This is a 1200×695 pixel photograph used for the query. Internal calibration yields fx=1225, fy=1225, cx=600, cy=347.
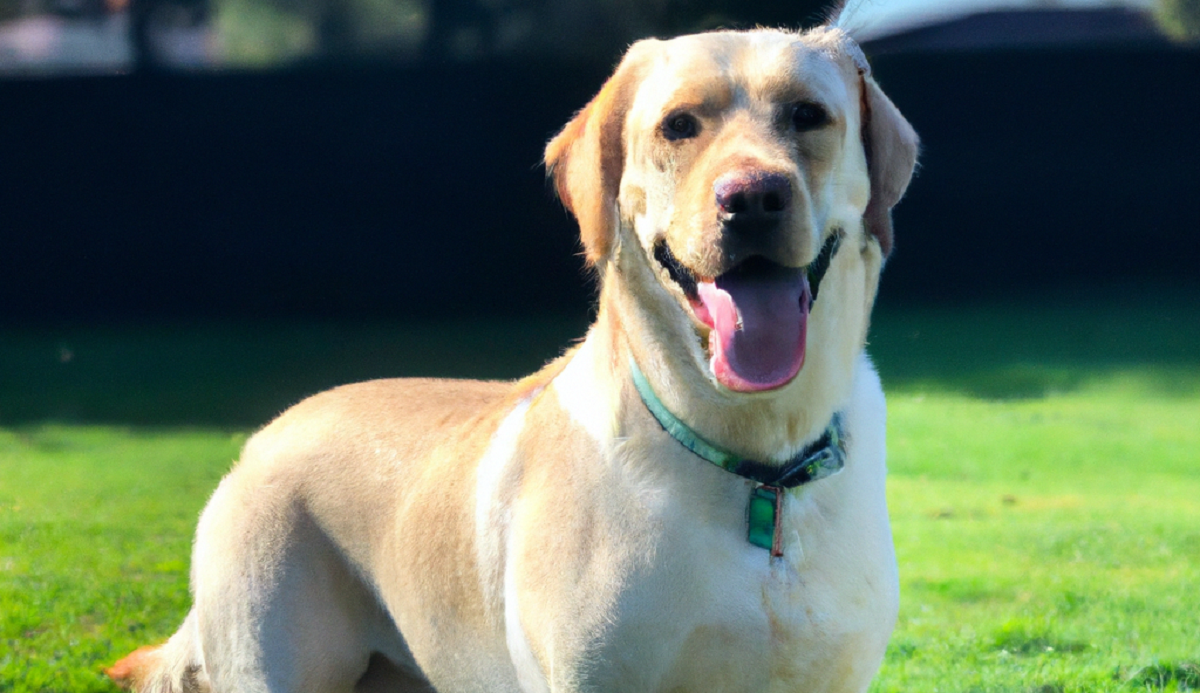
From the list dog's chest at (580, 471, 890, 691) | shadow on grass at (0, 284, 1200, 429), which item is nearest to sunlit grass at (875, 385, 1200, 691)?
shadow on grass at (0, 284, 1200, 429)

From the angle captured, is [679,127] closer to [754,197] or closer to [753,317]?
[754,197]

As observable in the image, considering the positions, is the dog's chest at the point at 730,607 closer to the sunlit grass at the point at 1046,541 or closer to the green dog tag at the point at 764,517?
the green dog tag at the point at 764,517

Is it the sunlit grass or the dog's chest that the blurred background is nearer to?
the sunlit grass

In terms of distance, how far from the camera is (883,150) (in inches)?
77.7

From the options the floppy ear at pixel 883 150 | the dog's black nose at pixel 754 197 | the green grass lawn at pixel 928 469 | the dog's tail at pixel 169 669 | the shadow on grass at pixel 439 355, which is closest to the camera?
the dog's black nose at pixel 754 197

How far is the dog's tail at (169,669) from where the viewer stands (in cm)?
261

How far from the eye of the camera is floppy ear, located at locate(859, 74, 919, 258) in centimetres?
197

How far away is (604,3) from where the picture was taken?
6.50 metres

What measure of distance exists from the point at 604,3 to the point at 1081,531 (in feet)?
11.7

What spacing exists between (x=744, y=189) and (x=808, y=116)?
22 cm

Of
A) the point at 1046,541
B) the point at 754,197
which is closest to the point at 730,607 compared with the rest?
the point at 754,197

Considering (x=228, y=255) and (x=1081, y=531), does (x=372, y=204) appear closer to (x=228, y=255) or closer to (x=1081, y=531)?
(x=228, y=255)

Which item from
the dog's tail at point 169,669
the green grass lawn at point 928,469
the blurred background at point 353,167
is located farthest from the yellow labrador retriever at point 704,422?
the blurred background at point 353,167

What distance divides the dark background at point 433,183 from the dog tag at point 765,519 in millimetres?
4523
